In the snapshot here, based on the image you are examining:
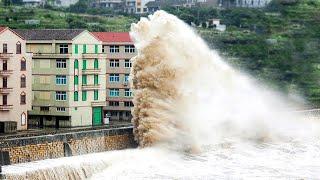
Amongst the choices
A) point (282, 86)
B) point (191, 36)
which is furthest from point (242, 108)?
point (282, 86)

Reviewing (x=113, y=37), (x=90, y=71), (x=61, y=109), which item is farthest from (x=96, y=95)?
(x=113, y=37)

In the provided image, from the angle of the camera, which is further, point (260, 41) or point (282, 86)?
point (260, 41)

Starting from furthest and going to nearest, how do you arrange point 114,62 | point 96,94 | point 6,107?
point 114,62, point 96,94, point 6,107

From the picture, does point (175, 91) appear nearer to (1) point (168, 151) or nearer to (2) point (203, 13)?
(1) point (168, 151)

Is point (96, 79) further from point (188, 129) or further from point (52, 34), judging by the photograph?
point (188, 129)

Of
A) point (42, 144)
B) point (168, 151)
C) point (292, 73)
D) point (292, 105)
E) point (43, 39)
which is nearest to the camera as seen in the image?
point (42, 144)

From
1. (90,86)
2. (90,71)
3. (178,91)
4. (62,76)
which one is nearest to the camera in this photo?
(178,91)

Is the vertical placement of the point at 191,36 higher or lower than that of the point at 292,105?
higher

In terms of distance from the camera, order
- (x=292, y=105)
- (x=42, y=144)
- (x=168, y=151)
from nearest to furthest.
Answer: (x=42, y=144) < (x=168, y=151) < (x=292, y=105)
